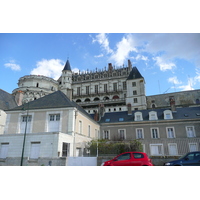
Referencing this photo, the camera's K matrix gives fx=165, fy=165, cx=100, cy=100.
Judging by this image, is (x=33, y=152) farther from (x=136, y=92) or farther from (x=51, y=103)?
(x=136, y=92)

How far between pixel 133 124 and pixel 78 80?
36740 millimetres

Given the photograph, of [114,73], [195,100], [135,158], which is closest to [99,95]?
[114,73]

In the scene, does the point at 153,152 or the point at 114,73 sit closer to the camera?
the point at 153,152

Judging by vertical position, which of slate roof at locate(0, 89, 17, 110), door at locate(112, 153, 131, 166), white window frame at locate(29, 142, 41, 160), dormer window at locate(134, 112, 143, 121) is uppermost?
slate roof at locate(0, 89, 17, 110)

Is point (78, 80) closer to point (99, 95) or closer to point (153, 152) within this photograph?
point (99, 95)

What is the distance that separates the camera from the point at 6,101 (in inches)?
813

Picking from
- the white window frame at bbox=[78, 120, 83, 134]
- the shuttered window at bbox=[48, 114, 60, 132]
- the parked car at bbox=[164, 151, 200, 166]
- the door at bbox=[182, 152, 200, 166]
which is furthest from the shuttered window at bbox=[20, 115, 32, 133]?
the door at bbox=[182, 152, 200, 166]

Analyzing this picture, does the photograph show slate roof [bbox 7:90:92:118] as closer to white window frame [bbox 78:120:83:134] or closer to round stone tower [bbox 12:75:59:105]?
white window frame [bbox 78:120:83:134]

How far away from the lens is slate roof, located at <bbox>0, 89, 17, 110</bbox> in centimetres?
1964

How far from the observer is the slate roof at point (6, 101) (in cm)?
1964

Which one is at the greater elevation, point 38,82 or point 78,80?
point 78,80

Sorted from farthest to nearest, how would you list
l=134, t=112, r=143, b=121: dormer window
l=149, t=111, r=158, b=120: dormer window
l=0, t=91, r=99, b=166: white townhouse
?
l=134, t=112, r=143, b=121: dormer window < l=149, t=111, r=158, b=120: dormer window < l=0, t=91, r=99, b=166: white townhouse

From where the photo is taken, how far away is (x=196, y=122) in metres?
16.7

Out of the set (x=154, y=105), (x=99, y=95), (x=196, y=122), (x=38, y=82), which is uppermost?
(x=38, y=82)
